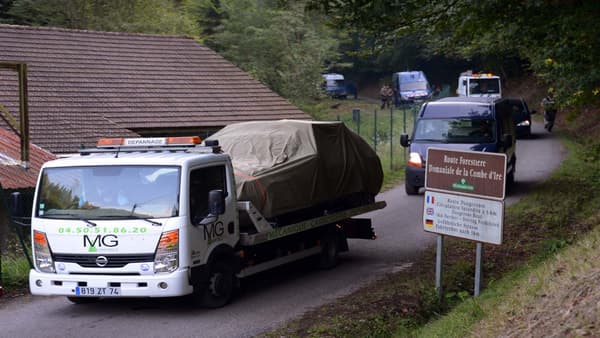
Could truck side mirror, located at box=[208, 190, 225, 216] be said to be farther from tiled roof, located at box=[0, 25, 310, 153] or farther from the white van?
the white van

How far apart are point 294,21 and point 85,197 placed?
34870mm

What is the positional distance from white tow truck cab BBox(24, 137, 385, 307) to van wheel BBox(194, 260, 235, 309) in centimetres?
1

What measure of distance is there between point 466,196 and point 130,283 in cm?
412

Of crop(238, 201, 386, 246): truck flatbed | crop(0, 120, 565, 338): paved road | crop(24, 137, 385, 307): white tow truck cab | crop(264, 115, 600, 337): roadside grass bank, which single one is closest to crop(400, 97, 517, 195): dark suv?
crop(264, 115, 600, 337): roadside grass bank

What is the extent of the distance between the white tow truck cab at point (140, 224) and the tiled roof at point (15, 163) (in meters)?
5.64

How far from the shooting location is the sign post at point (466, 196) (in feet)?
30.9

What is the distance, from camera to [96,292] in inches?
372

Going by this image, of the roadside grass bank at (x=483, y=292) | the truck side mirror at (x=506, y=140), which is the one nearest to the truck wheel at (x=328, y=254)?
the roadside grass bank at (x=483, y=292)

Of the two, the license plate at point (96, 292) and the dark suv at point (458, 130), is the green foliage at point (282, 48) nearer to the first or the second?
the dark suv at point (458, 130)

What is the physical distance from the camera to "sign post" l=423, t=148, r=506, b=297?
9.41 m

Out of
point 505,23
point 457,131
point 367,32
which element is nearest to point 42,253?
point 367,32

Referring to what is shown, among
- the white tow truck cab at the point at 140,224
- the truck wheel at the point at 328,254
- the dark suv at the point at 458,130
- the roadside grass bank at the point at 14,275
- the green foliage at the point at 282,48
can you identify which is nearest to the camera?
the white tow truck cab at the point at 140,224

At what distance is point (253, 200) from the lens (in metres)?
11.0

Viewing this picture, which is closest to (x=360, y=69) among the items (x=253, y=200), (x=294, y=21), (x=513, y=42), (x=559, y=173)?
(x=294, y=21)
